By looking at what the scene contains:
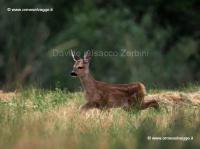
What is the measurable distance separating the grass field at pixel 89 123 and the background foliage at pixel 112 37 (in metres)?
12.2

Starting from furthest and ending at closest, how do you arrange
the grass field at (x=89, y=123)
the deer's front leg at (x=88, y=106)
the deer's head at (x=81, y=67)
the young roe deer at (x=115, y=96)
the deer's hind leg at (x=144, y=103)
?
the deer's head at (x=81, y=67)
the young roe deer at (x=115, y=96)
the deer's hind leg at (x=144, y=103)
the deer's front leg at (x=88, y=106)
the grass field at (x=89, y=123)

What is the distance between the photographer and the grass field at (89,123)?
42.1 feet

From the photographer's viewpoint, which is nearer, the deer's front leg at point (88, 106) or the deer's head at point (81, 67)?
the deer's front leg at point (88, 106)

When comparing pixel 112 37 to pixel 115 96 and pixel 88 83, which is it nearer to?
pixel 88 83

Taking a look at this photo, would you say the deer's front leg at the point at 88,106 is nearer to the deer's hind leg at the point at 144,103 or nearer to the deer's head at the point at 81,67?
the deer's hind leg at the point at 144,103

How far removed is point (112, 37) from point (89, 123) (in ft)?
78.5

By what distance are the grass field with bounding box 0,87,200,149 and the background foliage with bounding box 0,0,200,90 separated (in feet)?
40.0

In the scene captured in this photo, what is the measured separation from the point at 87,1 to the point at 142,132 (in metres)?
30.3

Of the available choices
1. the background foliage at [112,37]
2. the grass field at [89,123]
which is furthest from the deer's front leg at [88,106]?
the background foliage at [112,37]

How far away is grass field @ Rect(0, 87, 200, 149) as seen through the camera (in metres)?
12.8

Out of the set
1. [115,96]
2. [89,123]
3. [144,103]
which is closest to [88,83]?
[115,96]

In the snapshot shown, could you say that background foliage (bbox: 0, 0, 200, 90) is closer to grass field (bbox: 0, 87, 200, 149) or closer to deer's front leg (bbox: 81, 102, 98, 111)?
grass field (bbox: 0, 87, 200, 149)

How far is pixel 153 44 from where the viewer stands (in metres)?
39.8

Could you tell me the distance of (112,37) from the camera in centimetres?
3931
